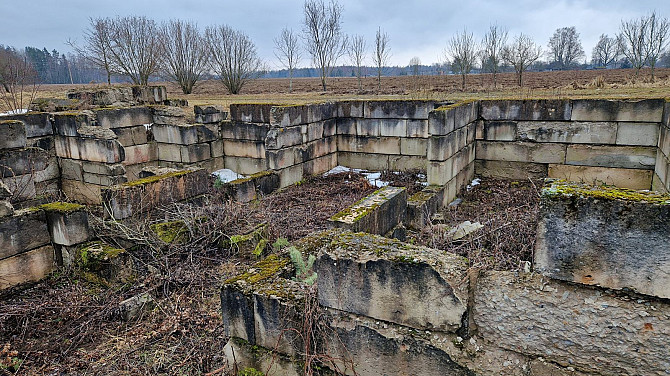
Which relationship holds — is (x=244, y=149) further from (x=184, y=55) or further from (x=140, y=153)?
(x=184, y=55)

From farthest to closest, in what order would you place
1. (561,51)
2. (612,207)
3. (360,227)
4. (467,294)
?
(561,51), (360,227), (467,294), (612,207)

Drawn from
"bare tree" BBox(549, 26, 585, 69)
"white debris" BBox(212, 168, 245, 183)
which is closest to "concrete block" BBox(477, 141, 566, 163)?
"white debris" BBox(212, 168, 245, 183)

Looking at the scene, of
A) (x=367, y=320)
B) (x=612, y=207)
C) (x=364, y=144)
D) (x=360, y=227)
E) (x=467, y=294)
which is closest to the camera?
(x=612, y=207)

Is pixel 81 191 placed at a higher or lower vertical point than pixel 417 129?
lower

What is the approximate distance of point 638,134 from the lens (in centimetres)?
849

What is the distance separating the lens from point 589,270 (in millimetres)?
2307

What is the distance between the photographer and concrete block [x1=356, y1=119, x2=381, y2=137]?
1104cm

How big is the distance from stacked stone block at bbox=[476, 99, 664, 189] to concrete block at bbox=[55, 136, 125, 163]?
338 inches

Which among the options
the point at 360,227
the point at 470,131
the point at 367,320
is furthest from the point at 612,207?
the point at 470,131

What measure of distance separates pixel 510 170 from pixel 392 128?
119 inches

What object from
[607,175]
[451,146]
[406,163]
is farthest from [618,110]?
[406,163]

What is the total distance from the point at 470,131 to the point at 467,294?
7.66 meters

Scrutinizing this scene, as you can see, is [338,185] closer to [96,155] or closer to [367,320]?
[96,155]

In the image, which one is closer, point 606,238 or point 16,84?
point 606,238
